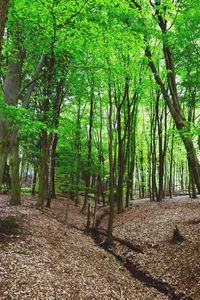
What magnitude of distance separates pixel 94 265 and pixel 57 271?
2.76 meters

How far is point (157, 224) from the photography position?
56.8 ft

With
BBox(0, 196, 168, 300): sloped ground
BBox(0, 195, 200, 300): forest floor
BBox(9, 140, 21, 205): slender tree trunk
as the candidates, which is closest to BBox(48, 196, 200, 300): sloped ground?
BBox(0, 195, 200, 300): forest floor

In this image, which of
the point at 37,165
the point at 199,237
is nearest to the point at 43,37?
the point at 199,237

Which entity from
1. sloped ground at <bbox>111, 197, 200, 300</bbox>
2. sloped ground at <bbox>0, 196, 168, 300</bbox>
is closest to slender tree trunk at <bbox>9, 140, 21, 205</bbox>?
sloped ground at <bbox>0, 196, 168, 300</bbox>

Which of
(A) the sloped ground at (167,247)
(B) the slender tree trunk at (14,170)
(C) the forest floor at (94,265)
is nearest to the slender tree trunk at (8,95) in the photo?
(C) the forest floor at (94,265)

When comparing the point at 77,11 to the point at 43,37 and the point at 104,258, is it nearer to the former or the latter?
the point at 43,37

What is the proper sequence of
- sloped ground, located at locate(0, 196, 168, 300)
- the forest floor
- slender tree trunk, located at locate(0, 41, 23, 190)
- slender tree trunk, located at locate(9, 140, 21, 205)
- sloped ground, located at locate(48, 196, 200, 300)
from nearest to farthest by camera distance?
sloped ground, located at locate(0, 196, 168, 300), the forest floor, sloped ground, located at locate(48, 196, 200, 300), slender tree trunk, located at locate(0, 41, 23, 190), slender tree trunk, located at locate(9, 140, 21, 205)

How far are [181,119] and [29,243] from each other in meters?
8.53

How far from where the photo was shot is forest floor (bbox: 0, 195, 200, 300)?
7500 millimetres

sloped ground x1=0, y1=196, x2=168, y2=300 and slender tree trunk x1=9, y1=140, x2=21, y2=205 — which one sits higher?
slender tree trunk x1=9, y1=140, x2=21, y2=205

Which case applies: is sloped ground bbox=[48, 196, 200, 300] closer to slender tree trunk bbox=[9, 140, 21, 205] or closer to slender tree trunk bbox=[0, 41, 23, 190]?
→ slender tree trunk bbox=[9, 140, 21, 205]

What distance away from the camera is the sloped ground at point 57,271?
23.4 feet

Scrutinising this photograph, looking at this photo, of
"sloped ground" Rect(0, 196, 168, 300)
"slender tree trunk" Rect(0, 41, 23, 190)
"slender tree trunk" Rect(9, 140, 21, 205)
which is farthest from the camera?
"slender tree trunk" Rect(9, 140, 21, 205)

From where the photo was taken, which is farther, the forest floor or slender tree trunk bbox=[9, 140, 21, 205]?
slender tree trunk bbox=[9, 140, 21, 205]
